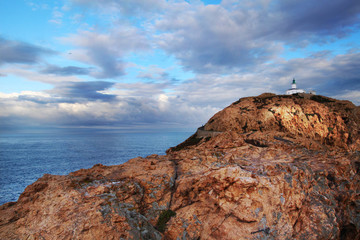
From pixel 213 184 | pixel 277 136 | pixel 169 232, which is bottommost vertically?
pixel 169 232

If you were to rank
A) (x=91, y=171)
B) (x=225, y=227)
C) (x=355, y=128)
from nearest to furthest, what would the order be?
(x=225, y=227), (x=91, y=171), (x=355, y=128)

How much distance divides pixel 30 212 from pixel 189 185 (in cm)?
771

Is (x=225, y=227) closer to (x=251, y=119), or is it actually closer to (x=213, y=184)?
(x=213, y=184)

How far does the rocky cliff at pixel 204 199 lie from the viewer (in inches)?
366

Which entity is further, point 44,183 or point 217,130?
point 217,130

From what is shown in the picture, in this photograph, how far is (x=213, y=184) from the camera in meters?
11.5

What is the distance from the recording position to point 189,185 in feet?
39.3

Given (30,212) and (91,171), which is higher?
(91,171)

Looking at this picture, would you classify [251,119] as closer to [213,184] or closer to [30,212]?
[213,184]

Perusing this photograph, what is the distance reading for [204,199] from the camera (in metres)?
11.4

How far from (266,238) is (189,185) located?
4478mm

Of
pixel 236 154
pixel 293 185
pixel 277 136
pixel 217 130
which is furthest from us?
pixel 217 130

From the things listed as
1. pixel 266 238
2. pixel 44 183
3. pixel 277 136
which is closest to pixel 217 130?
pixel 277 136

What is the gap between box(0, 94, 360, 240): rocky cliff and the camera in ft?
30.5
